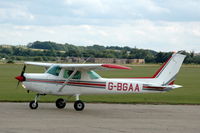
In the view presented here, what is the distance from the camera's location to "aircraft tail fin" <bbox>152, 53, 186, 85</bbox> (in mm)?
18828

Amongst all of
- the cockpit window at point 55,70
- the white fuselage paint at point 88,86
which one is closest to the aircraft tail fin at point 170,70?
the white fuselage paint at point 88,86

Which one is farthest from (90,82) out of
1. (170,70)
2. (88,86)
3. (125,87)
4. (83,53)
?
(83,53)

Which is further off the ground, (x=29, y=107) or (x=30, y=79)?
(x=30, y=79)

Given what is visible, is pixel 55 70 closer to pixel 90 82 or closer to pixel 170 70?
pixel 90 82

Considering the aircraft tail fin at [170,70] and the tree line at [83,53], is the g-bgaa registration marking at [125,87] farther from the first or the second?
the tree line at [83,53]

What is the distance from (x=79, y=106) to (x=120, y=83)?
1.94 m

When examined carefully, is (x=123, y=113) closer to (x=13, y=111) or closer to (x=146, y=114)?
(x=146, y=114)

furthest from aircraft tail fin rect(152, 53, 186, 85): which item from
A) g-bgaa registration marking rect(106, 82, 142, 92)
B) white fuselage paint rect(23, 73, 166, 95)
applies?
g-bgaa registration marking rect(106, 82, 142, 92)

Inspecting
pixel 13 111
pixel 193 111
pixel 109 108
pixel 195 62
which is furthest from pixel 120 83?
pixel 195 62

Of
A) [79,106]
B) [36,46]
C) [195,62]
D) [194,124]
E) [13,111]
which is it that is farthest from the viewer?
[36,46]

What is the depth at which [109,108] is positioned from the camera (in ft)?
63.9

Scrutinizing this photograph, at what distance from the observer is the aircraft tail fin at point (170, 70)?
18828 millimetres

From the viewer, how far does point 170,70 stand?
19.0 meters

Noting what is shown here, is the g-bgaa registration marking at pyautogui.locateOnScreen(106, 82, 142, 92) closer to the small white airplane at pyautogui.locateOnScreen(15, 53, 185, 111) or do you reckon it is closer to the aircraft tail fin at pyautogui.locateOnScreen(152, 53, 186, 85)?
the small white airplane at pyautogui.locateOnScreen(15, 53, 185, 111)
